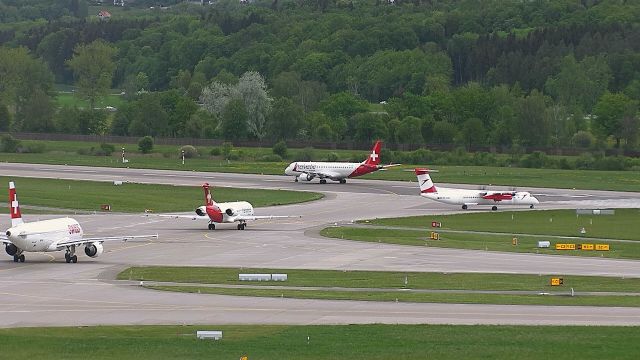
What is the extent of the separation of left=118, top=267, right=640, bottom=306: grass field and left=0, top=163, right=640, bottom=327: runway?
6.11 ft

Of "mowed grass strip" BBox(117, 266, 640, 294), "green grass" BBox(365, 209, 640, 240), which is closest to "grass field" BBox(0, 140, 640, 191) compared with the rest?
"green grass" BBox(365, 209, 640, 240)

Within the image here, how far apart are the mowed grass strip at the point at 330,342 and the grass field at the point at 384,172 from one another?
295 ft

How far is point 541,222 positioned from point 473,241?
17.3 meters

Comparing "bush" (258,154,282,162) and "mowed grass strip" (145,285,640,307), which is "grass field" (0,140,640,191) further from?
"mowed grass strip" (145,285,640,307)

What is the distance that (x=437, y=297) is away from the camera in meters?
65.4

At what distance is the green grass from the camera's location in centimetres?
10238

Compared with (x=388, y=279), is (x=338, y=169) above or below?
above

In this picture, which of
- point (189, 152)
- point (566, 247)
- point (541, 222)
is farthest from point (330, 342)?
point (189, 152)

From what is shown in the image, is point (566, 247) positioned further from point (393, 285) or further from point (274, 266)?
point (393, 285)

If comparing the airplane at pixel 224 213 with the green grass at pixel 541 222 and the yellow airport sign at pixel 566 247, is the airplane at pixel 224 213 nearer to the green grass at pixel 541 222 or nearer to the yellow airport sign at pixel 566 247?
the green grass at pixel 541 222

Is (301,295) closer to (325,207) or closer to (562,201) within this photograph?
(325,207)

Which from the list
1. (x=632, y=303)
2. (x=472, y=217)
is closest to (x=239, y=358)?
(x=632, y=303)

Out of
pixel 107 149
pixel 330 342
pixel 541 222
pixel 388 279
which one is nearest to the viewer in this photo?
pixel 330 342

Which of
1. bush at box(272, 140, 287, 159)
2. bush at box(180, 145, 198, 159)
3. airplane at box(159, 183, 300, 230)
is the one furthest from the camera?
bush at box(180, 145, 198, 159)
